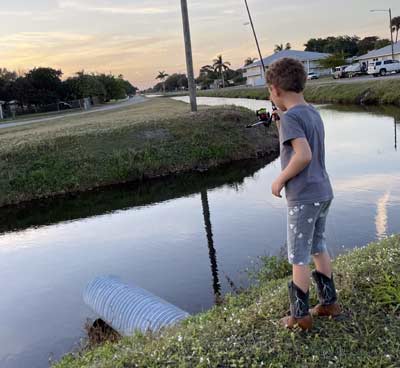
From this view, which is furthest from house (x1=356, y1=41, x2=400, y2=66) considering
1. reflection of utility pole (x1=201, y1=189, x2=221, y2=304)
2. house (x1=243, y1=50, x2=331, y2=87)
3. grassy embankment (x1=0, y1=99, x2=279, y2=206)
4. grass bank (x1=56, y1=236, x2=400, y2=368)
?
grass bank (x1=56, y1=236, x2=400, y2=368)

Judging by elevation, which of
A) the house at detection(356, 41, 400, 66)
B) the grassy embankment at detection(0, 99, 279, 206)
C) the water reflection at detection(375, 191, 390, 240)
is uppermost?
the house at detection(356, 41, 400, 66)

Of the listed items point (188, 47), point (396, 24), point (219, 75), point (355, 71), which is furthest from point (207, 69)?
point (188, 47)

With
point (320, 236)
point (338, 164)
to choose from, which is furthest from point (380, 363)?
point (338, 164)

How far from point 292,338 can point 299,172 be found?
1.05 metres

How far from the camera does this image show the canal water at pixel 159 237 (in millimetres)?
6238

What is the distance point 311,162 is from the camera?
312cm

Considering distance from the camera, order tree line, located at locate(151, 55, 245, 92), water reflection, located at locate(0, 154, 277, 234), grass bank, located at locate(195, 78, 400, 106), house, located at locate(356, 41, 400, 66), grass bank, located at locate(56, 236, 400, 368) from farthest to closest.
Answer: tree line, located at locate(151, 55, 245, 92) < house, located at locate(356, 41, 400, 66) < grass bank, located at locate(195, 78, 400, 106) < water reflection, located at locate(0, 154, 277, 234) < grass bank, located at locate(56, 236, 400, 368)

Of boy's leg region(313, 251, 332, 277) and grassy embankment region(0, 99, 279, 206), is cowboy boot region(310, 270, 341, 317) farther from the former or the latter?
→ grassy embankment region(0, 99, 279, 206)

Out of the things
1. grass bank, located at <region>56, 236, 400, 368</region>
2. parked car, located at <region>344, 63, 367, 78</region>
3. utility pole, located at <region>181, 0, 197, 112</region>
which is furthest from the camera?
parked car, located at <region>344, 63, 367, 78</region>

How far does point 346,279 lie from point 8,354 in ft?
12.7

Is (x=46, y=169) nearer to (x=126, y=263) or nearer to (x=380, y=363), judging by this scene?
(x=126, y=263)

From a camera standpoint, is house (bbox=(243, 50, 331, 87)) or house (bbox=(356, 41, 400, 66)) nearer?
house (bbox=(356, 41, 400, 66))

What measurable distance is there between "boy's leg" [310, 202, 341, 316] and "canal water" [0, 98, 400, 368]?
2643mm

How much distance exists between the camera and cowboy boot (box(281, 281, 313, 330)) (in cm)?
319
